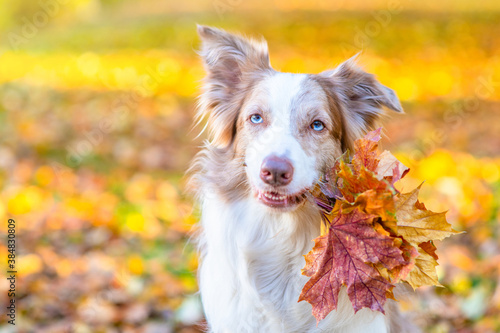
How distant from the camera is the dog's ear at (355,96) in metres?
3.61

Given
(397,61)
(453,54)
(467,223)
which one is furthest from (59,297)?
(453,54)

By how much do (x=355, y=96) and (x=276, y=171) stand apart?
3.50 feet

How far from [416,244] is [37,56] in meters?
15.6

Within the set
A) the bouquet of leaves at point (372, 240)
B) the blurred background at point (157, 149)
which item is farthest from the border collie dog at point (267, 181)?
the blurred background at point (157, 149)

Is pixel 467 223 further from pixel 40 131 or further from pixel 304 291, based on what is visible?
pixel 40 131

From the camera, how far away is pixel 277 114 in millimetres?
3385

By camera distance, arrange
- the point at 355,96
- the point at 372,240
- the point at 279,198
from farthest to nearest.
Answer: the point at 355,96 < the point at 279,198 < the point at 372,240

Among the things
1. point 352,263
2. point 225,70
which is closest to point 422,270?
point 352,263

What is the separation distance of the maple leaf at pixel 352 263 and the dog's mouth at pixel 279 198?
1.37 ft

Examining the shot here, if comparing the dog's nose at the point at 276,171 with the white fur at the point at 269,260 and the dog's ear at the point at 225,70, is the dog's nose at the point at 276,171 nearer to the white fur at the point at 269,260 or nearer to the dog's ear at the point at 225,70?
the white fur at the point at 269,260

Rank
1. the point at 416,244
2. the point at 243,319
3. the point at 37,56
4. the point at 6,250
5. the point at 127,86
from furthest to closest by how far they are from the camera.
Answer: the point at 37,56
the point at 127,86
the point at 6,250
the point at 243,319
the point at 416,244

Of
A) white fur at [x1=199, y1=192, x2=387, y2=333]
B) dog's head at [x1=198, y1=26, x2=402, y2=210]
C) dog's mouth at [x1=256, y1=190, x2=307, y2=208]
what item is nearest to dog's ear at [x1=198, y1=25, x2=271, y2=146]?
dog's head at [x1=198, y1=26, x2=402, y2=210]

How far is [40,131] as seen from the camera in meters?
9.41

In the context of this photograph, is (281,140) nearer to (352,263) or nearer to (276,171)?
(276,171)
